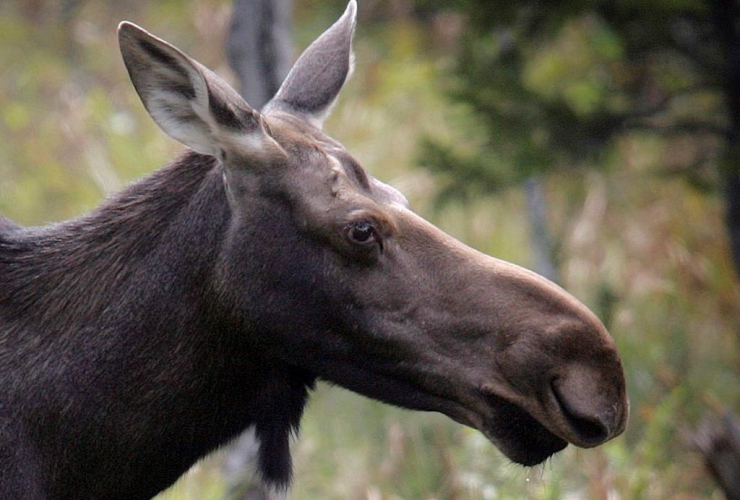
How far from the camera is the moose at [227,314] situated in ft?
10.3

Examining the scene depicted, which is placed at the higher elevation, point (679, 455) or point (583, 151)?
point (583, 151)

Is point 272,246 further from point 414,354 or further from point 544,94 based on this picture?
point 544,94

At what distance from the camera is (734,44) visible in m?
6.64

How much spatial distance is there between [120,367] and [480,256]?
1.01 meters

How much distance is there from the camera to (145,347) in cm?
330

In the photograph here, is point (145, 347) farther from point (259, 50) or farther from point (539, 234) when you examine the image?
point (539, 234)

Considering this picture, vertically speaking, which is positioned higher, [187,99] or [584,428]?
[187,99]

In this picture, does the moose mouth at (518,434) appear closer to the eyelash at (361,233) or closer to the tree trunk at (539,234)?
the eyelash at (361,233)

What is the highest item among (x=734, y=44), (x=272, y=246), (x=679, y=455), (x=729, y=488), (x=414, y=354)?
(x=272, y=246)

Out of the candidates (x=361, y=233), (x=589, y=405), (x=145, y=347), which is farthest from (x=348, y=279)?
(x=589, y=405)

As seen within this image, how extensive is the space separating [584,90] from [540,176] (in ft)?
1.98

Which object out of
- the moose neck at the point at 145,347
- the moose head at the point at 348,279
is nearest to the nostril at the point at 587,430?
the moose head at the point at 348,279

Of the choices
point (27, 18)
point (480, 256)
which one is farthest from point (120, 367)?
point (27, 18)

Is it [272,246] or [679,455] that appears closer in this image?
[272,246]
